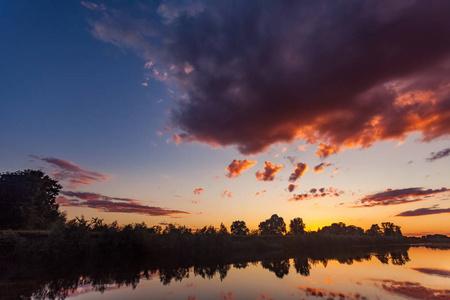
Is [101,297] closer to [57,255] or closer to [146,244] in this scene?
[57,255]

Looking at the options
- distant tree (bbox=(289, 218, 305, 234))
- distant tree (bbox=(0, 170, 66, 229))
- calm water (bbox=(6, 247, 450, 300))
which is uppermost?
distant tree (bbox=(289, 218, 305, 234))

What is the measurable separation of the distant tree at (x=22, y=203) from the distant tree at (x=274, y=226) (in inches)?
4137

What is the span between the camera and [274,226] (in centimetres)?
12719

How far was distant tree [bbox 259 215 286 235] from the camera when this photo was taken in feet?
413

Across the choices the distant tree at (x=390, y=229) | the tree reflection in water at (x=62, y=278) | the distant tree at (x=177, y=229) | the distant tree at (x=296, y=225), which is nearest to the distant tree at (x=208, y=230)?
the distant tree at (x=177, y=229)

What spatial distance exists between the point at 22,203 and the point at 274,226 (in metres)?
112

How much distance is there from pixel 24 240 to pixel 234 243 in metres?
37.1

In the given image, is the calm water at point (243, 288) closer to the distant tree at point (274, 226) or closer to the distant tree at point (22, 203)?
the distant tree at point (22, 203)

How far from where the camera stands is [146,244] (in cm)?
3666

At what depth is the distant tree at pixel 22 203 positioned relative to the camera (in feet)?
125

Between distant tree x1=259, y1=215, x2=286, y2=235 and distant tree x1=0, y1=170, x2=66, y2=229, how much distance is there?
4137 inches

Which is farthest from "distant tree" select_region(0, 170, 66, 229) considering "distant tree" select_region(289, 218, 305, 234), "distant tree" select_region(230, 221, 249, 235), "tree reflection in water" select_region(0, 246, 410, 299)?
"distant tree" select_region(289, 218, 305, 234)

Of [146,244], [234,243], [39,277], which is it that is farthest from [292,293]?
[234,243]

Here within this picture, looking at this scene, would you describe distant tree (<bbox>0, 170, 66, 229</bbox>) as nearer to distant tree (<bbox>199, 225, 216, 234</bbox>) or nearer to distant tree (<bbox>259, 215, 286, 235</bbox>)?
distant tree (<bbox>199, 225, 216, 234</bbox>)
